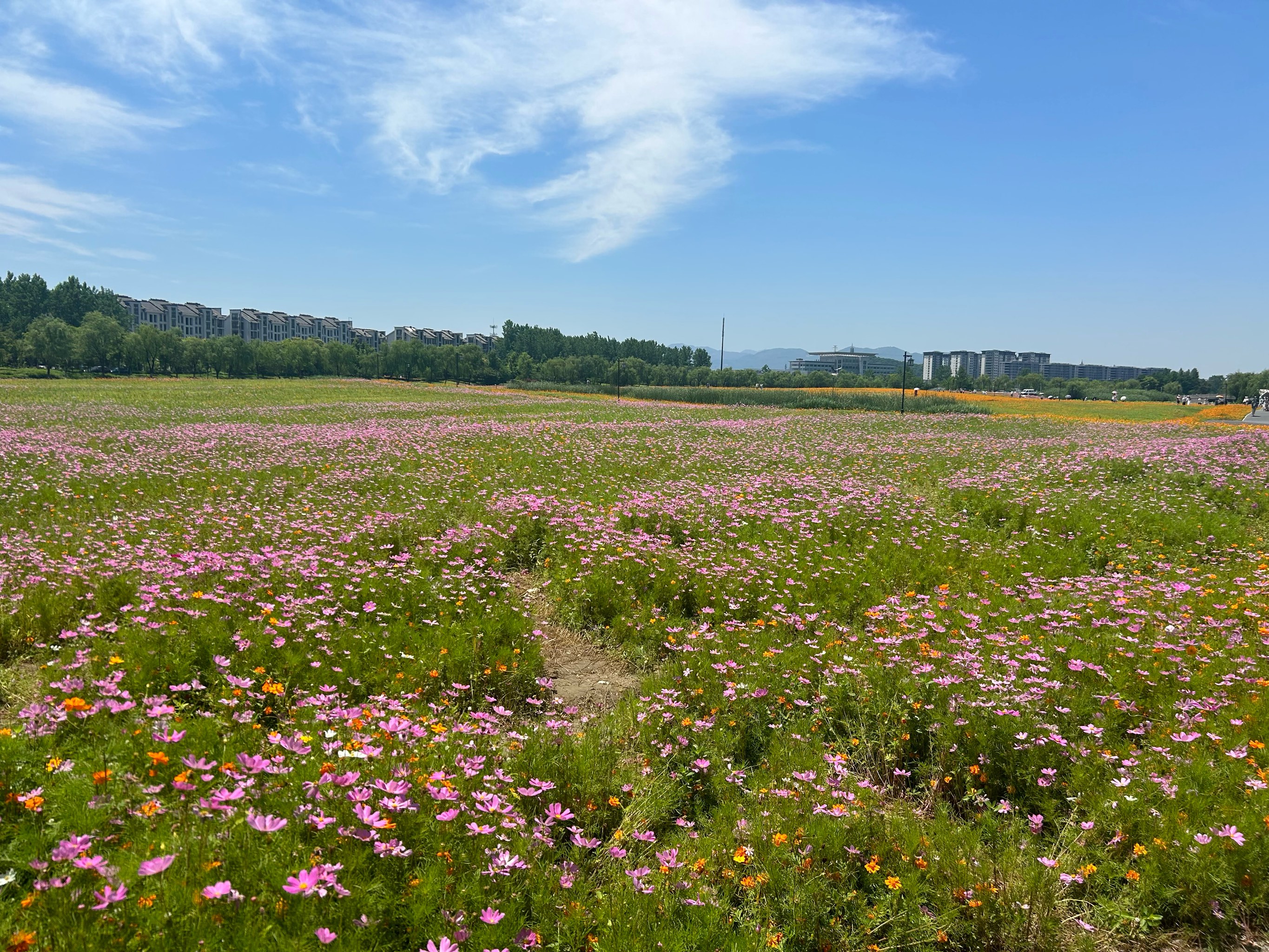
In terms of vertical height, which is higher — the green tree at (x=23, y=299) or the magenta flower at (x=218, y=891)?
the green tree at (x=23, y=299)

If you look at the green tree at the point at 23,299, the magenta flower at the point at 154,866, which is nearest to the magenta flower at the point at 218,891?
the magenta flower at the point at 154,866

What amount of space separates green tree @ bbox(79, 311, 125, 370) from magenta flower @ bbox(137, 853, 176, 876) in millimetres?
116027

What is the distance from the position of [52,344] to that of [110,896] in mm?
116728

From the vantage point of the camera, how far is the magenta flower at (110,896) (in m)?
2.40

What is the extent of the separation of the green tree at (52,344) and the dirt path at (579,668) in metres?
110

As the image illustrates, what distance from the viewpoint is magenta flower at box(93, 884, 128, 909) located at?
2.40 m

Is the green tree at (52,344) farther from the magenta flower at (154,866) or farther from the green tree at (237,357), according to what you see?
the magenta flower at (154,866)

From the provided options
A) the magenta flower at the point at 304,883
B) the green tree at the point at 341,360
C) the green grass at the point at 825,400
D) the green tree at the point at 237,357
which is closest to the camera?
the magenta flower at the point at 304,883

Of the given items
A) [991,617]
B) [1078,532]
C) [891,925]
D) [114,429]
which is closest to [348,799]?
[891,925]

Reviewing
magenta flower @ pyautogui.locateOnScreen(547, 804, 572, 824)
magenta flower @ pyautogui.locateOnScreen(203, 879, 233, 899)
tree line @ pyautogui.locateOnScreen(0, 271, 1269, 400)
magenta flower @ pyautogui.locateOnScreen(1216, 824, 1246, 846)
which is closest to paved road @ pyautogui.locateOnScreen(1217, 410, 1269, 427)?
magenta flower @ pyautogui.locateOnScreen(1216, 824, 1246, 846)

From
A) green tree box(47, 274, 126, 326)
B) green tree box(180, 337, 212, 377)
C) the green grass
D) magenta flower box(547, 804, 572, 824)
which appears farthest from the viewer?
green tree box(47, 274, 126, 326)

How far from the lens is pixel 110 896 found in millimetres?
2418

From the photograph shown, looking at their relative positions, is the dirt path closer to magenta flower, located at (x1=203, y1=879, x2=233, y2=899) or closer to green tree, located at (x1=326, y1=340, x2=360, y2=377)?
magenta flower, located at (x1=203, y1=879, x2=233, y2=899)

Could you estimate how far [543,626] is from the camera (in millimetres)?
7172
